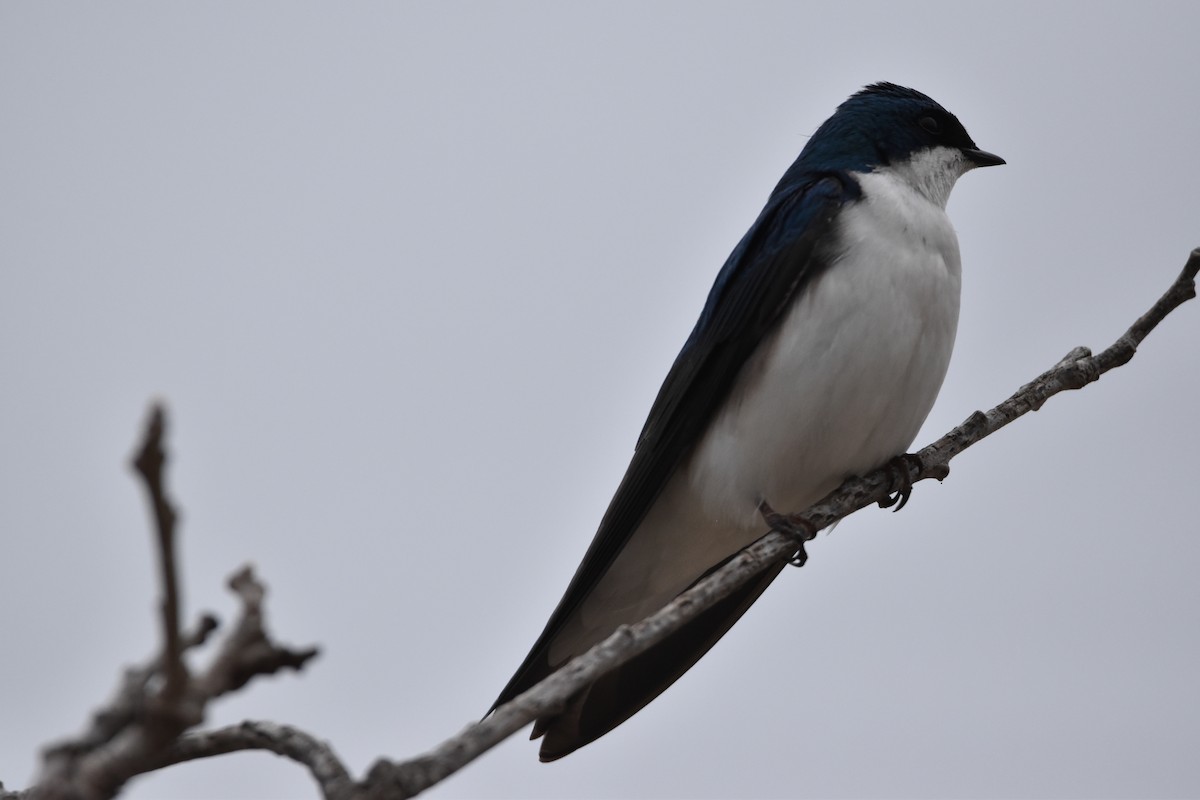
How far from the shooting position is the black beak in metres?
5.93

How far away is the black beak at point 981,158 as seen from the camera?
19.5ft

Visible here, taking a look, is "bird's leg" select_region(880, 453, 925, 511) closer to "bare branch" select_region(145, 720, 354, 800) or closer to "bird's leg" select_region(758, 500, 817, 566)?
"bird's leg" select_region(758, 500, 817, 566)

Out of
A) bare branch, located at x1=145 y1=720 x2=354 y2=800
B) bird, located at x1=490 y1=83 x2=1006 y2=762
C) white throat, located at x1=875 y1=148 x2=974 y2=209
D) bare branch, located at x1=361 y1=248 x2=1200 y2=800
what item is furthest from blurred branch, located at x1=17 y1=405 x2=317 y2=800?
white throat, located at x1=875 y1=148 x2=974 y2=209

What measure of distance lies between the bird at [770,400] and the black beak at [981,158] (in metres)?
0.35

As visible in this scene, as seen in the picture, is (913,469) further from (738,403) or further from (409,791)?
(409,791)

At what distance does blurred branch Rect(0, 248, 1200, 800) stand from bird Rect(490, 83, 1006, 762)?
0.55 metres

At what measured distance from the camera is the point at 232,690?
1.89 m

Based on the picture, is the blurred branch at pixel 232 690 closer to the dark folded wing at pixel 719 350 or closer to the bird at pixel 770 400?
the bird at pixel 770 400

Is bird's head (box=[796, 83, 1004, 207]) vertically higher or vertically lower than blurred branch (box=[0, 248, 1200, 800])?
higher

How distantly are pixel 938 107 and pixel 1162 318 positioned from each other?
1.75 meters

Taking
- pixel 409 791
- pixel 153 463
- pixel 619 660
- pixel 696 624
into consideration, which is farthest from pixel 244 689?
pixel 696 624

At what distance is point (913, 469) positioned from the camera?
497 centimetres

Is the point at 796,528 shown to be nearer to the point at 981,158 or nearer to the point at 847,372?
the point at 847,372

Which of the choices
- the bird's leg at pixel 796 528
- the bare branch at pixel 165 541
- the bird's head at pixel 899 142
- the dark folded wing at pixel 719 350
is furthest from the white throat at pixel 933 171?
the bare branch at pixel 165 541
